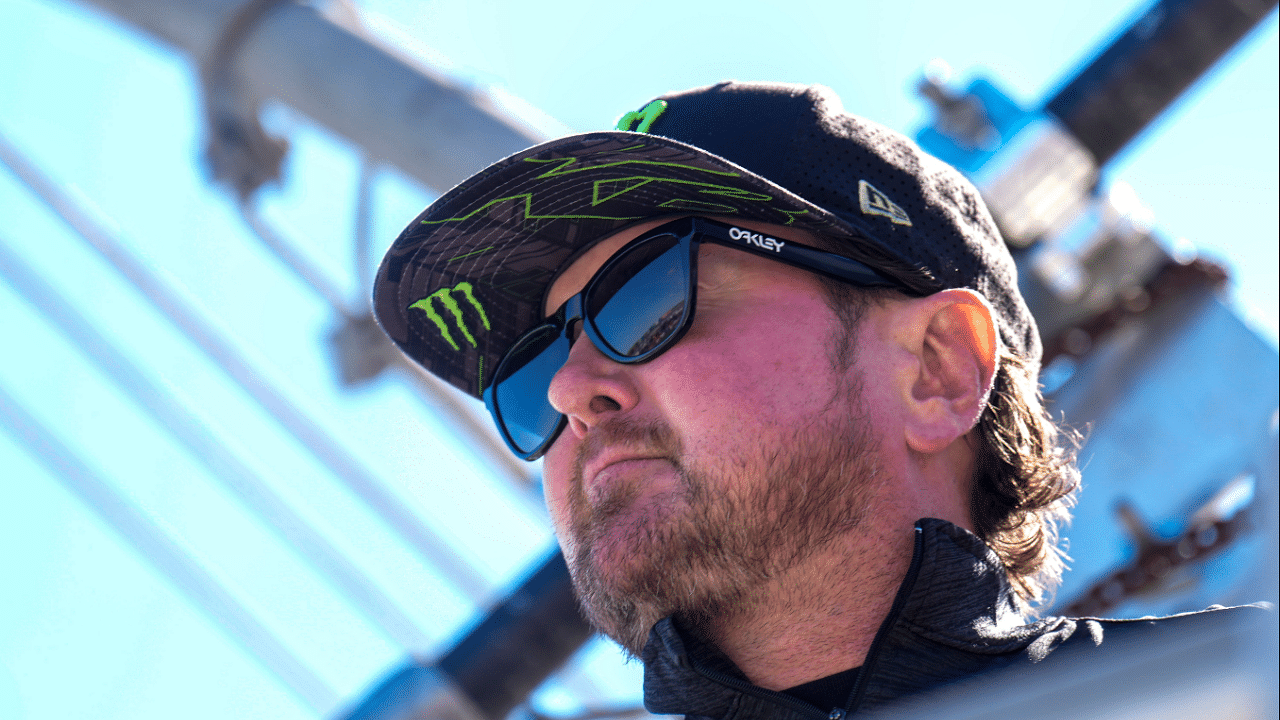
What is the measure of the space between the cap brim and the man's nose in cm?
29

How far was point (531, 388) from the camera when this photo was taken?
2137mm

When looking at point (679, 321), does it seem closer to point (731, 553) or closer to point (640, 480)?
point (640, 480)

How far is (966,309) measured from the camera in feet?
6.18

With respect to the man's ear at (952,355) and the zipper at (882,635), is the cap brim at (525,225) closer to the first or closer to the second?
the man's ear at (952,355)

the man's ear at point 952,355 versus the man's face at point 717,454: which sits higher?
the man's ear at point 952,355

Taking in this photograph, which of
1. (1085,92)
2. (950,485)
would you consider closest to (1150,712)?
A: (950,485)

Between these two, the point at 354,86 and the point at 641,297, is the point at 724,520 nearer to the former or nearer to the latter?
the point at 641,297

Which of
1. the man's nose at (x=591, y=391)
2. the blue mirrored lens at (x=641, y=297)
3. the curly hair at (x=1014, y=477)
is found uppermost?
the curly hair at (x=1014, y=477)

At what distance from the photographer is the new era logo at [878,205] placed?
1.76 m

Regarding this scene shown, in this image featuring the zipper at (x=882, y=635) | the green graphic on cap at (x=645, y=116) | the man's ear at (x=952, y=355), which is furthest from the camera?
the green graphic on cap at (x=645, y=116)

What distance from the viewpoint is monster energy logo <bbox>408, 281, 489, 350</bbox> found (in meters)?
2.22

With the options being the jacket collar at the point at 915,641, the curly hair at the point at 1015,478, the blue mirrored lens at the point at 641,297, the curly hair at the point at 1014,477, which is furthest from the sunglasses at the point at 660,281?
the jacket collar at the point at 915,641

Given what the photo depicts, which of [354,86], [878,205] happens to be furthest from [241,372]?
[878,205]

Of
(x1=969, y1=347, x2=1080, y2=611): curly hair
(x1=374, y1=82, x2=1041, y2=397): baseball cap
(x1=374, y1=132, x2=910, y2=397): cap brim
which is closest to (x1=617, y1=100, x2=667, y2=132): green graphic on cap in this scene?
(x1=374, y1=82, x2=1041, y2=397): baseball cap
